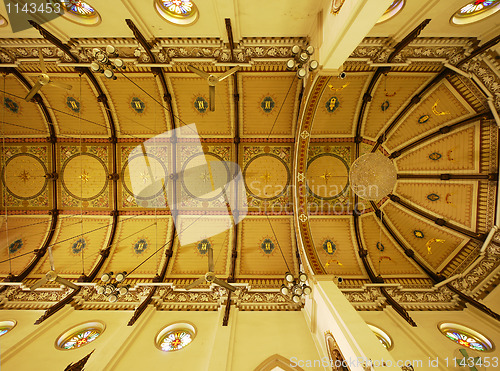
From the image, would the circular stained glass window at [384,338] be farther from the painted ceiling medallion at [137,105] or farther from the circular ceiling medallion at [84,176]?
the circular ceiling medallion at [84,176]

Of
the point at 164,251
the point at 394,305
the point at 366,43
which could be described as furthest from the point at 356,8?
the point at 164,251

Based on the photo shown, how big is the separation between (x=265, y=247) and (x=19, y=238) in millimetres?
11967

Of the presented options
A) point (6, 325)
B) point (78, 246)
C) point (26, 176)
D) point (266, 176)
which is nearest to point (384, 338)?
point (266, 176)

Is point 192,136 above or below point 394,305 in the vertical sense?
above

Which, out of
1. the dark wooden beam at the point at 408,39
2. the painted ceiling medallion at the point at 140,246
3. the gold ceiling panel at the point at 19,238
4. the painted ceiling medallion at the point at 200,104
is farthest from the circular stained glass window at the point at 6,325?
the dark wooden beam at the point at 408,39

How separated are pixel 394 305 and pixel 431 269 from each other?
308 centimetres

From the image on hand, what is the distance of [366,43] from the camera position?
7664 mm

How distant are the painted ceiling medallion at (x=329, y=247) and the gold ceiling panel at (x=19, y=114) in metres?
14.6

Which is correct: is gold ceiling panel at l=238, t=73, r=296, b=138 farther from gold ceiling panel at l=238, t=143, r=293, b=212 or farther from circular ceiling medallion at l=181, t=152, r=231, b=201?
circular ceiling medallion at l=181, t=152, r=231, b=201

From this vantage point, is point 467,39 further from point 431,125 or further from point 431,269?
point 431,269

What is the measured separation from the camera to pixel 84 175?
1119 centimetres

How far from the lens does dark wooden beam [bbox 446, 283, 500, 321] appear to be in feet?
25.3

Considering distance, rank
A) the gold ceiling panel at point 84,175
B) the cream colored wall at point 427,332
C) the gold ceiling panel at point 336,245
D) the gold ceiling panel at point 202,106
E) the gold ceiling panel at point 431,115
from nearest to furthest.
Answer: the cream colored wall at point 427,332 < the gold ceiling panel at point 431,115 < the gold ceiling panel at point 202,106 < the gold ceiling panel at point 336,245 < the gold ceiling panel at point 84,175

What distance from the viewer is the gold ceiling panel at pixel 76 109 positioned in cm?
974
